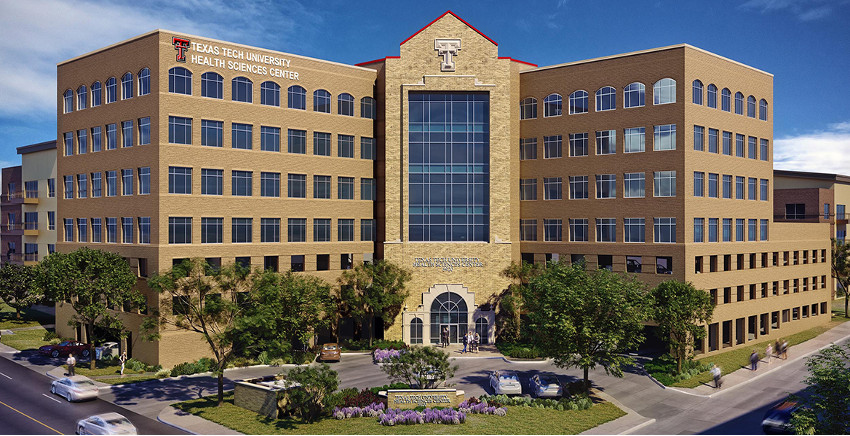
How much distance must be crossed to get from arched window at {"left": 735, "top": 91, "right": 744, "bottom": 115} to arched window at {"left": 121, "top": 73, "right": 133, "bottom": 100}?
195 feet

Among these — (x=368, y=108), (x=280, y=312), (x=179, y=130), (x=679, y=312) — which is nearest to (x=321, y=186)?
(x=368, y=108)

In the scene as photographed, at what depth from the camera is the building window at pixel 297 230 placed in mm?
58312

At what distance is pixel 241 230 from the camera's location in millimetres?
55125

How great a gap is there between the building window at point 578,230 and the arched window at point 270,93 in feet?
107

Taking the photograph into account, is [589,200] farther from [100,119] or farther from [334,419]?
[100,119]

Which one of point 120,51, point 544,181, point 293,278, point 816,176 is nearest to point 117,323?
point 293,278

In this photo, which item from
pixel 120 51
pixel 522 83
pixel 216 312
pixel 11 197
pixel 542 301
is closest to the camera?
pixel 216 312

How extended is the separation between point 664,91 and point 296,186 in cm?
3688

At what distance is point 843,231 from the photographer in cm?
8875

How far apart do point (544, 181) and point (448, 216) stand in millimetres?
11558

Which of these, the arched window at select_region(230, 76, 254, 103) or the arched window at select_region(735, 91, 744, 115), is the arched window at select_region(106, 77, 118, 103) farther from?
the arched window at select_region(735, 91, 744, 115)

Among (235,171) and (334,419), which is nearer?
(334,419)

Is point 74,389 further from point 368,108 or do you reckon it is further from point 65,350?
point 368,108

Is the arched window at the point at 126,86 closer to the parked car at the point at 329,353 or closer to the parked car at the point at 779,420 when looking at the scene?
the parked car at the point at 329,353
